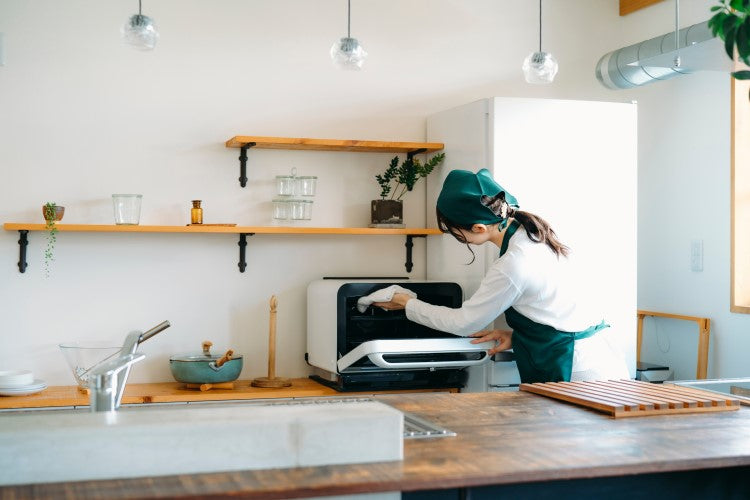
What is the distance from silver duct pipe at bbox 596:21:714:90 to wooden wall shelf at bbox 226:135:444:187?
88 centimetres

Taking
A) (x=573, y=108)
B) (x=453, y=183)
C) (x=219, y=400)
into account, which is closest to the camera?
(x=453, y=183)

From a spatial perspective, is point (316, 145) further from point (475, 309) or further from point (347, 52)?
point (475, 309)

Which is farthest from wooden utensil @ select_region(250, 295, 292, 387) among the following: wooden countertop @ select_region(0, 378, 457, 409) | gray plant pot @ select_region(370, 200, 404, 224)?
gray plant pot @ select_region(370, 200, 404, 224)

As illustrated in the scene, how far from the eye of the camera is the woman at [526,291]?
321 centimetres

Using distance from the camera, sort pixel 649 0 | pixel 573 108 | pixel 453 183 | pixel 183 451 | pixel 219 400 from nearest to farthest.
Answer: pixel 183 451, pixel 453 183, pixel 219 400, pixel 573 108, pixel 649 0

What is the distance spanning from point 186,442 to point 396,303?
1.84 metres

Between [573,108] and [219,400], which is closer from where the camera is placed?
[219,400]

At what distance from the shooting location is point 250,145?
3.88 meters

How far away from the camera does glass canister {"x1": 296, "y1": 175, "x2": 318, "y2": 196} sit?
3.88 m

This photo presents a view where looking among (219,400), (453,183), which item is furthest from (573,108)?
(219,400)

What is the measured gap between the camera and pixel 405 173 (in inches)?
160

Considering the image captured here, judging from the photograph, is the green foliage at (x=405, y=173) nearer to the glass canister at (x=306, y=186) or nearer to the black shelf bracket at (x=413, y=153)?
the black shelf bracket at (x=413, y=153)

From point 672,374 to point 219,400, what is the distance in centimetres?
220

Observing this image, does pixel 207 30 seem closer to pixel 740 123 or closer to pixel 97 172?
pixel 97 172
